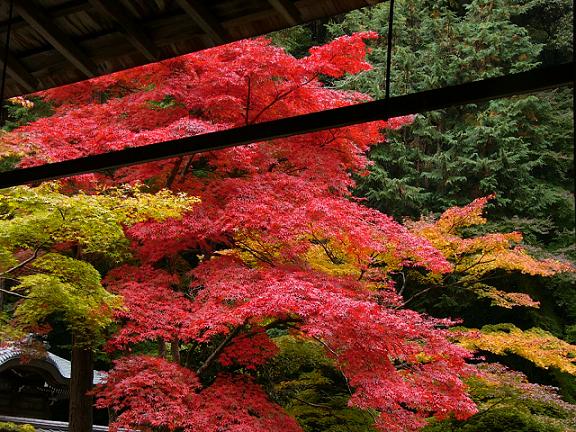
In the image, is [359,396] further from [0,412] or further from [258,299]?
[0,412]

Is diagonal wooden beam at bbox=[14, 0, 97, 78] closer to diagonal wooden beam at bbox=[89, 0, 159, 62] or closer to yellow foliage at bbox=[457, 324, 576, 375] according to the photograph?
diagonal wooden beam at bbox=[89, 0, 159, 62]

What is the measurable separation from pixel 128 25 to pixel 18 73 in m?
0.81

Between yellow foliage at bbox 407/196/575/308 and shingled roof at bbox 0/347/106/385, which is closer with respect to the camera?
yellow foliage at bbox 407/196/575/308

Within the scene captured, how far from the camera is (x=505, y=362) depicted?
1201 centimetres

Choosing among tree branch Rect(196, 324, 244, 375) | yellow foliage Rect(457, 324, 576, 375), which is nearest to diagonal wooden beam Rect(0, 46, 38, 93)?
tree branch Rect(196, 324, 244, 375)

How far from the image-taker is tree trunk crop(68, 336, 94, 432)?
303 inches

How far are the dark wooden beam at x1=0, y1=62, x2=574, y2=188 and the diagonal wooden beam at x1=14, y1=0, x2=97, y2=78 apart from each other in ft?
2.16

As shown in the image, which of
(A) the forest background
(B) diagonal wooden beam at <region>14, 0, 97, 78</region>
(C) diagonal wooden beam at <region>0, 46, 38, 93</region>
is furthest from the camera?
(A) the forest background

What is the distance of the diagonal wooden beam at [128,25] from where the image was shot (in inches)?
96.8

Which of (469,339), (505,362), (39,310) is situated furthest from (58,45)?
(505,362)

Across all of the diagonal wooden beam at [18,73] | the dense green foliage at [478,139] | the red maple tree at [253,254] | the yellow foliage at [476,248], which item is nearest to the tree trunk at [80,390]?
the red maple tree at [253,254]

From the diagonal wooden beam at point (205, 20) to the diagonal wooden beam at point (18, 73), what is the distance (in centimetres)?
106

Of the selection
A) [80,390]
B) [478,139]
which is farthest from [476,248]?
[80,390]

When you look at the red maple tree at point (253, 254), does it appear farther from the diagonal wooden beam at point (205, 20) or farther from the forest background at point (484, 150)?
the diagonal wooden beam at point (205, 20)
